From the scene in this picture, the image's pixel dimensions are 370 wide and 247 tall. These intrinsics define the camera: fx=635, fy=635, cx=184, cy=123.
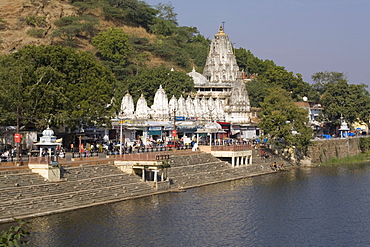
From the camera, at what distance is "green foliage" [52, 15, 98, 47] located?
134 metres

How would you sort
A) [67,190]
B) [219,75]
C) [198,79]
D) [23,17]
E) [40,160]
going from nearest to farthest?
[67,190]
[40,160]
[198,79]
[219,75]
[23,17]

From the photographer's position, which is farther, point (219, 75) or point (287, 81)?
point (287, 81)

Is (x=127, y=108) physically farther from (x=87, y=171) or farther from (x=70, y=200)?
(x=70, y=200)

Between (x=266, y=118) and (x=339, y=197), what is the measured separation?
1114 inches

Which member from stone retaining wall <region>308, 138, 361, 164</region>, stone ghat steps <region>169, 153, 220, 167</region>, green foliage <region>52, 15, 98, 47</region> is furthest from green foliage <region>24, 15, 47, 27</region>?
stone ghat steps <region>169, 153, 220, 167</region>

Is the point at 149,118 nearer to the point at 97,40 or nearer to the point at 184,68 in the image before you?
the point at 97,40

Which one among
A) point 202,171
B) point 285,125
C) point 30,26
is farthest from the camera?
point 30,26

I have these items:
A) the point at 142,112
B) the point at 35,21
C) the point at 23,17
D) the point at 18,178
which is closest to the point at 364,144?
the point at 142,112

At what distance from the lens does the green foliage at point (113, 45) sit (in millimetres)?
129375

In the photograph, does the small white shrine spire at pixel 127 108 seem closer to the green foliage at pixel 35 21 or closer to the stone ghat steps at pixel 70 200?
the stone ghat steps at pixel 70 200

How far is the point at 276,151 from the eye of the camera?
289 ft

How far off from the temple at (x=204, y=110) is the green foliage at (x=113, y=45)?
17.1 meters

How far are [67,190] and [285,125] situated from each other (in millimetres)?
44011

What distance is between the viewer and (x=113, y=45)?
130875mm
